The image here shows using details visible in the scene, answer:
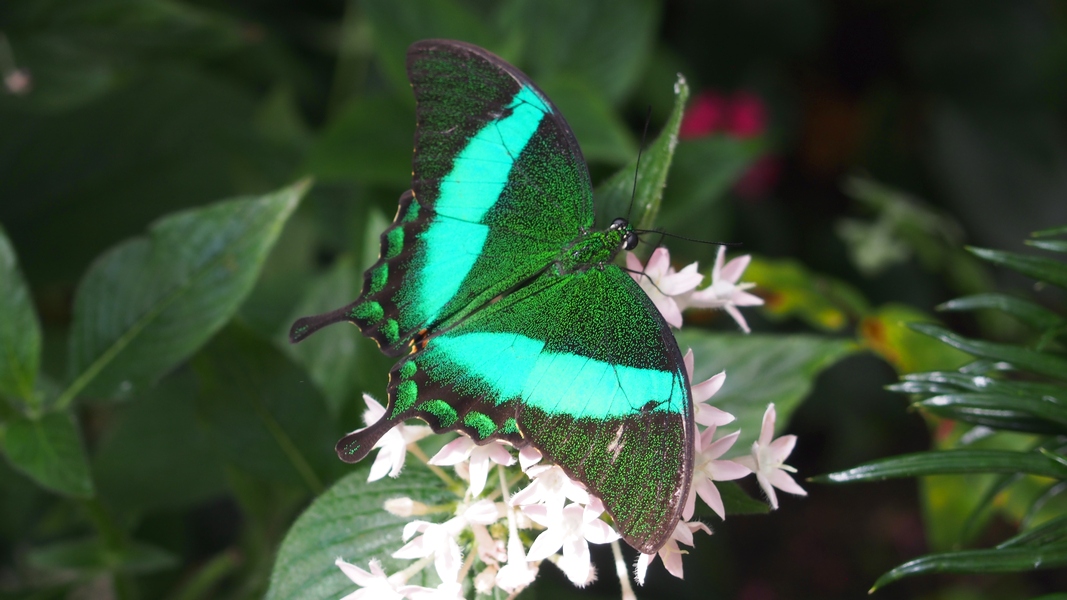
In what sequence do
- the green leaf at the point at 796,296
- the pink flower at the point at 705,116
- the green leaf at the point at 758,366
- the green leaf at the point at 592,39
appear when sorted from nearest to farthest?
the green leaf at the point at 758,366 → the green leaf at the point at 796,296 → the green leaf at the point at 592,39 → the pink flower at the point at 705,116

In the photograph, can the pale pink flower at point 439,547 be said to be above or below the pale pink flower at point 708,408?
below

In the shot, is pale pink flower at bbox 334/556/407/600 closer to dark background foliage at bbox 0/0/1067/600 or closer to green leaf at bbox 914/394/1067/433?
dark background foliage at bbox 0/0/1067/600

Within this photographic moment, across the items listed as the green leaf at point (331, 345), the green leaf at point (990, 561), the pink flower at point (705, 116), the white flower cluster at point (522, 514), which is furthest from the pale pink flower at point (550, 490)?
the pink flower at point (705, 116)

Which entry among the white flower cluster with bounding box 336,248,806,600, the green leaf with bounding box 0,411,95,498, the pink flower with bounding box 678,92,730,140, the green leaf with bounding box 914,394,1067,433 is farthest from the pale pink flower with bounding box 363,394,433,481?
the pink flower with bounding box 678,92,730,140

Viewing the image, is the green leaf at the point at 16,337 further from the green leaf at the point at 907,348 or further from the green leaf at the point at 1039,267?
the green leaf at the point at 907,348

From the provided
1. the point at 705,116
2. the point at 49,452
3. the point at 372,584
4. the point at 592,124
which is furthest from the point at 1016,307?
the point at 705,116

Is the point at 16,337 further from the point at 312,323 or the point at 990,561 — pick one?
the point at 990,561
